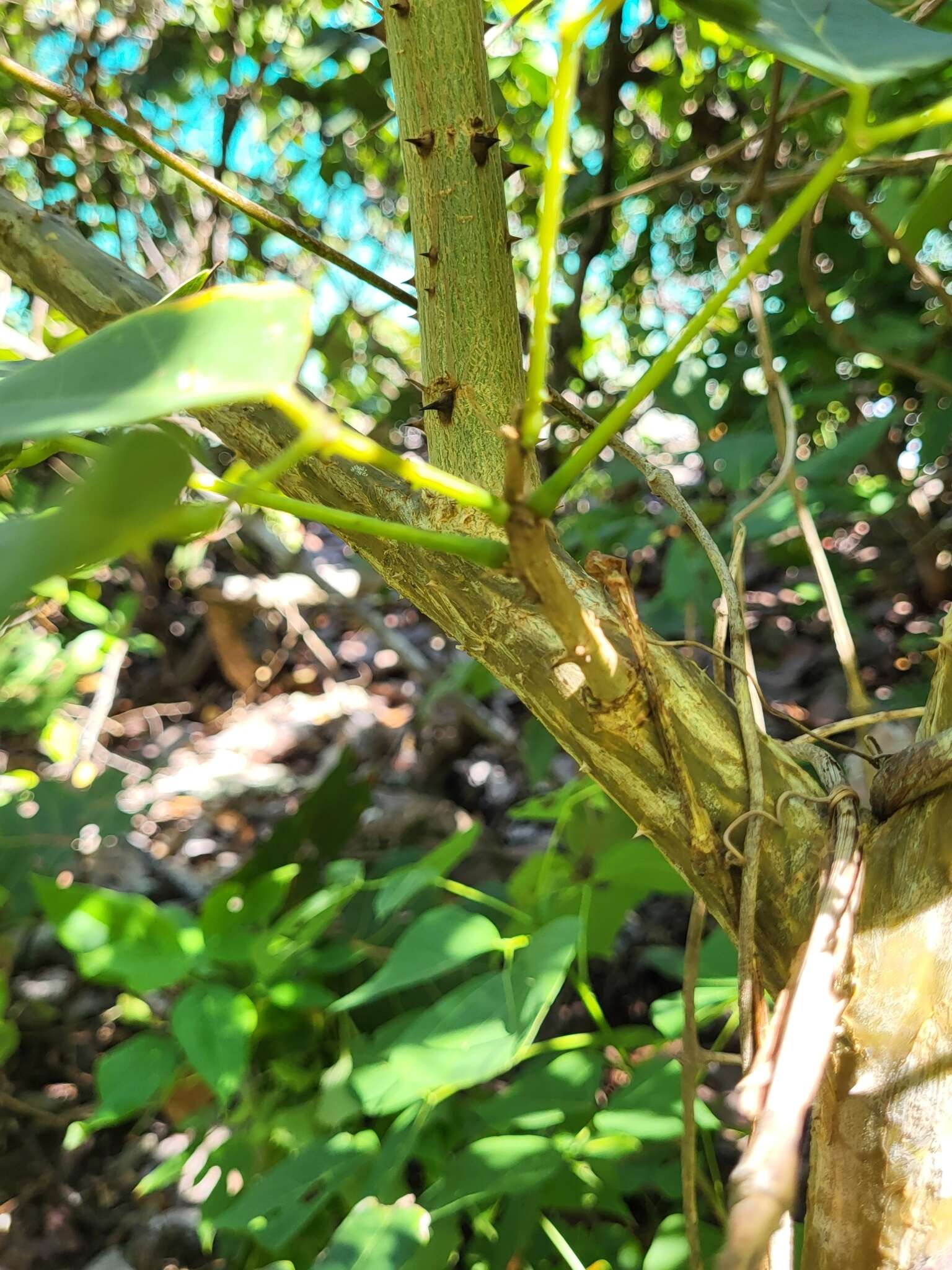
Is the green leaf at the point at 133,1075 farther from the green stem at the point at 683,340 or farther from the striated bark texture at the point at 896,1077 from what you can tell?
the green stem at the point at 683,340

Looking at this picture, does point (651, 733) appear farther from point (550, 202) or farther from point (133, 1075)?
point (133, 1075)

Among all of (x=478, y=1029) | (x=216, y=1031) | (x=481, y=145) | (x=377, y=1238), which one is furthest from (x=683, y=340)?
(x=216, y=1031)

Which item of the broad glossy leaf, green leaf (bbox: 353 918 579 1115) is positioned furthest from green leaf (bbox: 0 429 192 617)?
the broad glossy leaf

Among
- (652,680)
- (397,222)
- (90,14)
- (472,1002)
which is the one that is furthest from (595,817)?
(90,14)

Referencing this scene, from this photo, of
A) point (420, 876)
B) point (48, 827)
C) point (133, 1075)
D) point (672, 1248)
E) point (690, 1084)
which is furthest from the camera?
point (48, 827)

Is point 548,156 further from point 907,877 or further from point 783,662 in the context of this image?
point 783,662

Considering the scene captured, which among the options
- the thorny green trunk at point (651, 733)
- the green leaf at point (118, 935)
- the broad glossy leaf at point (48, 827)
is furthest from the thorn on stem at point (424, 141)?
the broad glossy leaf at point (48, 827)
